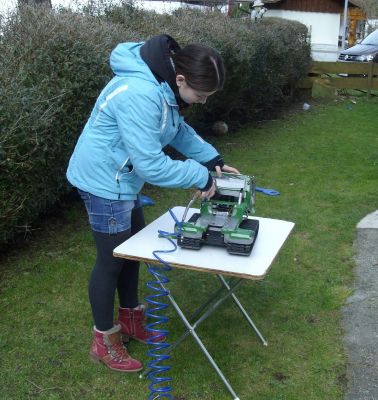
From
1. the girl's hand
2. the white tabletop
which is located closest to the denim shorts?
the white tabletop

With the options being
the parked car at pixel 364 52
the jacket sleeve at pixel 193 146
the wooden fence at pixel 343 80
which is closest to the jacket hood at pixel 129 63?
the jacket sleeve at pixel 193 146

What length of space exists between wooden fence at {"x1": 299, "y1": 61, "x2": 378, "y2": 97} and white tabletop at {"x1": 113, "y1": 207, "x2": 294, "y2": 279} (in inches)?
422

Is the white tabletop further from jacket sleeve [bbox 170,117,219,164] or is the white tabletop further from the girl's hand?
jacket sleeve [bbox 170,117,219,164]

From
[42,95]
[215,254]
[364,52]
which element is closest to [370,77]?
[364,52]

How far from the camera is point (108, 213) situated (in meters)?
2.74

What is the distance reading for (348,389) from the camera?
301cm

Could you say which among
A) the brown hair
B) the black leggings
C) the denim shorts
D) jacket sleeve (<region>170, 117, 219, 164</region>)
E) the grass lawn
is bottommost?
the grass lawn

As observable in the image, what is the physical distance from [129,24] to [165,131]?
15.3 feet

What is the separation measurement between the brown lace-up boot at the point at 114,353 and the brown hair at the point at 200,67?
4.81 feet

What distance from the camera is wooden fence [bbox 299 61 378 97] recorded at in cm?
1288

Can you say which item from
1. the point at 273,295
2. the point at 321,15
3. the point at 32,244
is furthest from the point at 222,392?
the point at 321,15

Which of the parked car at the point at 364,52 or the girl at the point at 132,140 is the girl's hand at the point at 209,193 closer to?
the girl at the point at 132,140

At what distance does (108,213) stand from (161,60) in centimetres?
80

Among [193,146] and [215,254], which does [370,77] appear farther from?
[215,254]
